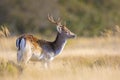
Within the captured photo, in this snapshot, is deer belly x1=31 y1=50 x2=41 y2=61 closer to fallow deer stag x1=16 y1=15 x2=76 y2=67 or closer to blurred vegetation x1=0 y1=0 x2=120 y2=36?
fallow deer stag x1=16 y1=15 x2=76 y2=67

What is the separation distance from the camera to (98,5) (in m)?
45.0

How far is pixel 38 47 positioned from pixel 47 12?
2614 centimetres

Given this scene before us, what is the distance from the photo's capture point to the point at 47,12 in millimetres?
42031

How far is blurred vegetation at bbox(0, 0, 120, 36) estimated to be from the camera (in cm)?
4169

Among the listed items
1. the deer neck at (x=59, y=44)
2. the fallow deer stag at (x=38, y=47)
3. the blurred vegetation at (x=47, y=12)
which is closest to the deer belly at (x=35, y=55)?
the fallow deer stag at (x=38, y=47)

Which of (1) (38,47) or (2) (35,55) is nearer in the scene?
(2) (35,55)

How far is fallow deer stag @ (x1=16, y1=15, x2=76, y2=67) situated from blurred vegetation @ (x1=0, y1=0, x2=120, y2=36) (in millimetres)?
23439

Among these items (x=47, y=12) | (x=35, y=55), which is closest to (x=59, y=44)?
(x=35, y=55)

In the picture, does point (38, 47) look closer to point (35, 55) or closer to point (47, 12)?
point (35, 55)

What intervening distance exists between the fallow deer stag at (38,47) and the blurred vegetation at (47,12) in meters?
23.4

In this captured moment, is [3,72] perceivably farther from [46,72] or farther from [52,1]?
[52,1]

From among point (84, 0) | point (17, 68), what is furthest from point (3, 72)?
point (84, 0)

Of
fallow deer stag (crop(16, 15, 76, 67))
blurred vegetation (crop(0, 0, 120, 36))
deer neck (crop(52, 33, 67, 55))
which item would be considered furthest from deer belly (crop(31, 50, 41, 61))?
blurred vegetation (crop(0, 0, 120, 36))

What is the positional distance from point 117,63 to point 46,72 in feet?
7.20
